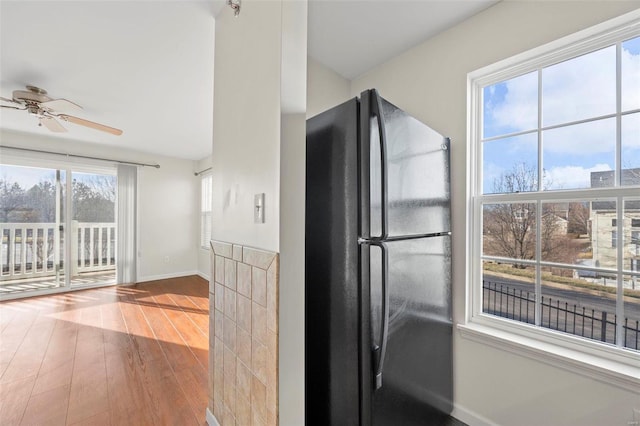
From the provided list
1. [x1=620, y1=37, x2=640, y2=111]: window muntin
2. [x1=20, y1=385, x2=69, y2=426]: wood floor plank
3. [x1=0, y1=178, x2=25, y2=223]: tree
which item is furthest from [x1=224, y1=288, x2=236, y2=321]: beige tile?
[x1=0, y1=178, x2=25, y2=223]: tree

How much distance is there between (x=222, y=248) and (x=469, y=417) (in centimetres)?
178

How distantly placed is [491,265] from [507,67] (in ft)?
3.95

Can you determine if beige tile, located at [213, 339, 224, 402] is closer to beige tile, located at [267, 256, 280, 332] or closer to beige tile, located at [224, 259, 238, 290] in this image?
beige tile, located at [224, 259, 238, 290]

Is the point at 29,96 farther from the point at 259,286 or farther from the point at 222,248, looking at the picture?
the point at 259,286

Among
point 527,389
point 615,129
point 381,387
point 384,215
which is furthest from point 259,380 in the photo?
point 615,129

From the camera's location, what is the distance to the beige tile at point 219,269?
1488mm

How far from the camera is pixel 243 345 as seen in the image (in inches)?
49.7

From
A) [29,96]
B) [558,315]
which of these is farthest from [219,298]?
[29,96]

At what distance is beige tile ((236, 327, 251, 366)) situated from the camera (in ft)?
3.98

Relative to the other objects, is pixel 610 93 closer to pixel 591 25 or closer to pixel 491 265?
pixel 591 25

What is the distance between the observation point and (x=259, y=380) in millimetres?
1129

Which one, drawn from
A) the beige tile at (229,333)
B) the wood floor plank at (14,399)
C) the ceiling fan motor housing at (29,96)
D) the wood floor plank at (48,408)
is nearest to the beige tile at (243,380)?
the beige tile at (229,333)

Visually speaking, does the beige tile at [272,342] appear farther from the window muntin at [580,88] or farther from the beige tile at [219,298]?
the window muntin at [580,88]

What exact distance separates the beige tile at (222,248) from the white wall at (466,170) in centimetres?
138
